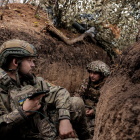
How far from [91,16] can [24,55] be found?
4664 millimetres

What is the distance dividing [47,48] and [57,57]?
18.2 inches

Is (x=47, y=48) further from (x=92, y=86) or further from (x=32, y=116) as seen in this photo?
(x=32, y=116)

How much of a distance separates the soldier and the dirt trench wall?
1.26 metres

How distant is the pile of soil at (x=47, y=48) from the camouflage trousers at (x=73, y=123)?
149cm

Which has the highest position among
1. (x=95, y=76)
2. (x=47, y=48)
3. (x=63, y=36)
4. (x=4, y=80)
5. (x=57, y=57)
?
(x=63, y=36)

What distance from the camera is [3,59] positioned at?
193 centimetres

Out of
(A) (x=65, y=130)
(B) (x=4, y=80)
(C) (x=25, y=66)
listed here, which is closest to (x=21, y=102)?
(B) (x=4, y=80)

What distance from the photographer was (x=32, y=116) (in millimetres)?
1907

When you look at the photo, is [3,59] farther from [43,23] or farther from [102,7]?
[102,7]

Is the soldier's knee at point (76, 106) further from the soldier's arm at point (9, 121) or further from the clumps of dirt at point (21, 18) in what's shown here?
the clumps of dirt at point (21, 18)

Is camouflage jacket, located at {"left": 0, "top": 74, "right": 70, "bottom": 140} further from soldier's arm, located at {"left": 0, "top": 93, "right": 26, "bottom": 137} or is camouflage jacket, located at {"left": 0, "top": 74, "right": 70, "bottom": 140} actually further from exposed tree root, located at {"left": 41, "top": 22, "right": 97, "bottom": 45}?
exposed tree root, located at {"left": 41, "top": 22, "right": 97, "bottom": 45}

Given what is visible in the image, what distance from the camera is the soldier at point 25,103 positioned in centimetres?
162

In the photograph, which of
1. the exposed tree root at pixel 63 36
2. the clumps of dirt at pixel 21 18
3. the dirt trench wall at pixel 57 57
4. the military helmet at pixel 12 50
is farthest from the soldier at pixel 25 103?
the exposed tree root at pixel 63 36

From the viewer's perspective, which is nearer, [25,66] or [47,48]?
[25,66]
